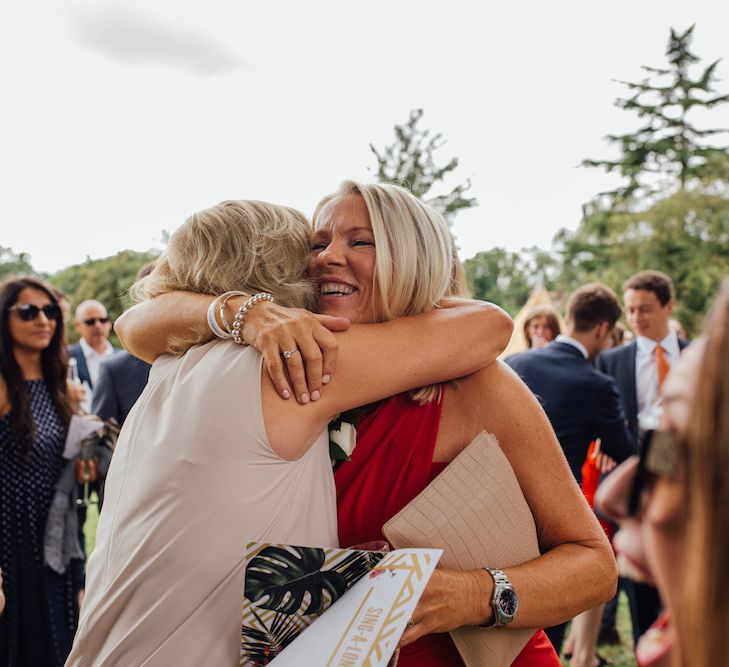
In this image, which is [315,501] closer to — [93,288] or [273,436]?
[273,436]

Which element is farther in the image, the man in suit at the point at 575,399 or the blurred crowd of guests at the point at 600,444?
the man in suit at the point at 575,399

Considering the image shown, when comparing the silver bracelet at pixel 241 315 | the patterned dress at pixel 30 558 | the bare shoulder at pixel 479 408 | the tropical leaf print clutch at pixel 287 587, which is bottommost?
the patterned dress at pixel 30 558

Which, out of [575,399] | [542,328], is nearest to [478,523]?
[575,399]

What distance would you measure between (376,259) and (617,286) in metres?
25.9

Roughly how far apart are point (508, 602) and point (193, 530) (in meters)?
0.76

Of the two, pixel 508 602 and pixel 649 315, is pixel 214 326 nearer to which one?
pixel 508 602

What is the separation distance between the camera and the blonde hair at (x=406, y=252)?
79.7 inches

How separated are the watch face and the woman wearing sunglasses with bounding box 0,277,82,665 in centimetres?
352

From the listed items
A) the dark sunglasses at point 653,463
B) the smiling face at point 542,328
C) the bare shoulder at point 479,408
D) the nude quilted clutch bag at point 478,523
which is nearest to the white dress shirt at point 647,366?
the smiling face at point 542,328

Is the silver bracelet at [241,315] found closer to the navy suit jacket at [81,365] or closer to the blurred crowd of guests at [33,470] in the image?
the blurred crowd of guests at [33,470]

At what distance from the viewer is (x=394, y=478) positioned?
188 cm

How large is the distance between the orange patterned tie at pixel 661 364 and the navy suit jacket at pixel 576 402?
138cm

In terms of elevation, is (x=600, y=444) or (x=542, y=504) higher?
(x=542, y=504)

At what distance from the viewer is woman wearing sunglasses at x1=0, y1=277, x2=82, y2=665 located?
4277 millimetres
